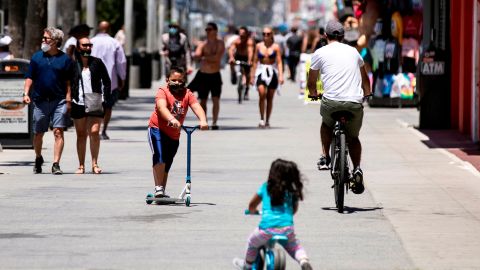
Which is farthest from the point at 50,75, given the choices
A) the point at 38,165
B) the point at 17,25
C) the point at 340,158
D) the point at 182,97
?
the point at 17,25

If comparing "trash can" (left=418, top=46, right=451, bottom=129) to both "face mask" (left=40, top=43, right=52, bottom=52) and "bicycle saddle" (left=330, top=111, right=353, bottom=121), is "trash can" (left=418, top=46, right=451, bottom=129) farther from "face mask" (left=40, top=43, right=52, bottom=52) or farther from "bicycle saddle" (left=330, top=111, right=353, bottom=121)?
"bicycle saddle" (left=330, top=111, right=353, bottom=121)

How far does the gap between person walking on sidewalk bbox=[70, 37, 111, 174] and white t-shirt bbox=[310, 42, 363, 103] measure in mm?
4009

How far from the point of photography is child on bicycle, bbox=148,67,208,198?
46.2 feet

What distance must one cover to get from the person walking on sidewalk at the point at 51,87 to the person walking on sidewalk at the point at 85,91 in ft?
0.35

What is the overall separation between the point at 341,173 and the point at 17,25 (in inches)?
617

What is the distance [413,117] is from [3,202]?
16379 millimetres

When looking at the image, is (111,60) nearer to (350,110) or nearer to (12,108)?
(12,108)

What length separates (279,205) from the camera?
9.21m

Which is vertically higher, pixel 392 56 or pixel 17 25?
pixel 17 25

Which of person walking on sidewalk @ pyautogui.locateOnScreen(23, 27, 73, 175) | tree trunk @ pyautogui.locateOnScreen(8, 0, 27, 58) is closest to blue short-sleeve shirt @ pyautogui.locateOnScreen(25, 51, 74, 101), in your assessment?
person walking on sidewalk @ pyautogui.locateOnScreen(23, 27, 73, 175)

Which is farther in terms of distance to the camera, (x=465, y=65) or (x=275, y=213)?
(x=465, y=65)

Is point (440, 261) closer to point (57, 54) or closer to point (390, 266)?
point (390, 266)

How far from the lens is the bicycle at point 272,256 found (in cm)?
894

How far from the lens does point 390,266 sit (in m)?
10.4
